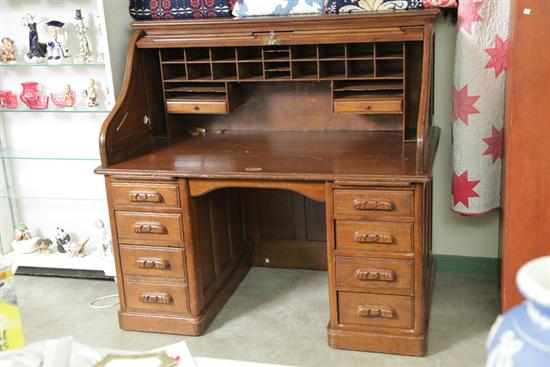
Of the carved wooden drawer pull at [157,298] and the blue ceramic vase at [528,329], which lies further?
the carved wooden drawer pull at [157,298]

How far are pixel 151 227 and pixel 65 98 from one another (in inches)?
37.4

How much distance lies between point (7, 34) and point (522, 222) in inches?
102

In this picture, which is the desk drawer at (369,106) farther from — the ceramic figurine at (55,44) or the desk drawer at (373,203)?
the ceramic figurine at (55,44)

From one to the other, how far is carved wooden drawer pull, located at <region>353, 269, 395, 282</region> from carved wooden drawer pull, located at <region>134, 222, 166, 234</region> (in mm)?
796

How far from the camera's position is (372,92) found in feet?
9.30

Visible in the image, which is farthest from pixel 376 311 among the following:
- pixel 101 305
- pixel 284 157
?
pixel 101 305

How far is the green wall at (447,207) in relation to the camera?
3.04 metres

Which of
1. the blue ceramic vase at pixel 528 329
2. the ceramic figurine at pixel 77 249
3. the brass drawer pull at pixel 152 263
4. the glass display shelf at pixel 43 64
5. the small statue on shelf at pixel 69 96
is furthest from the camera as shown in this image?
the ceramic figurine at pixel 77 249

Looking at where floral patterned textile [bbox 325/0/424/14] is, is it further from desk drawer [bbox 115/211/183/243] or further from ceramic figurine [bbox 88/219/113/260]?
ceramic figurine [bbox 88/219/113/260]

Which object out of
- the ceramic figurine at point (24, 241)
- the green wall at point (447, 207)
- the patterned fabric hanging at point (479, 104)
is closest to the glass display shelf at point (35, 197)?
the ceramic figurine at point (24, 241)

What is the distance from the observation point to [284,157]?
2.71 m

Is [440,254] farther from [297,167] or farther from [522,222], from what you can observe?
[297,167]

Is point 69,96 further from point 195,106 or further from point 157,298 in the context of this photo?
point 157,298

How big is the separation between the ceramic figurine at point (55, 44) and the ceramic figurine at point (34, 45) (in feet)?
0.14
